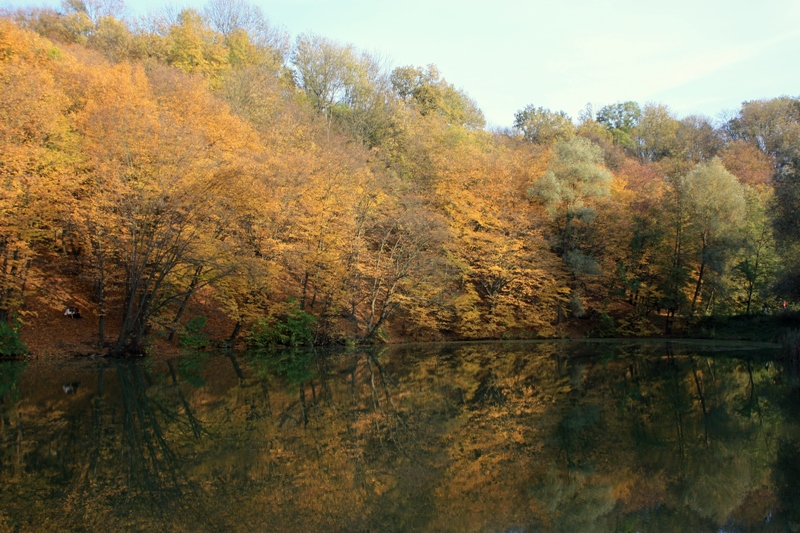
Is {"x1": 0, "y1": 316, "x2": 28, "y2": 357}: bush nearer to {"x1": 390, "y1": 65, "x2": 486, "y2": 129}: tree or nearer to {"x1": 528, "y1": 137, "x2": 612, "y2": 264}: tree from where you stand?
{"x1": 528, "y1": 137, "x2": 612, "y2": 264}: tree

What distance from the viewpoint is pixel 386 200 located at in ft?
102

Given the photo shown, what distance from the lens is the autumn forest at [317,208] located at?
21.7 m

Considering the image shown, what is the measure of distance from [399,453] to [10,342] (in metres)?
17.3

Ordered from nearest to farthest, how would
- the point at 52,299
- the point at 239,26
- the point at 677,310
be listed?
1. the point at 52,299
2. the point at 677,310
3. the point at 239,26

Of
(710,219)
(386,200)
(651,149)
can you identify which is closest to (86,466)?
(386,200)

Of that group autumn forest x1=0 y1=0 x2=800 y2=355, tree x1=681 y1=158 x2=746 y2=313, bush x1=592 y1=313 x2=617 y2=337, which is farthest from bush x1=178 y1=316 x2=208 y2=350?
tree x1=681 y1=158 x2=746 y2=313

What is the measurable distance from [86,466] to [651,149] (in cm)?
6204

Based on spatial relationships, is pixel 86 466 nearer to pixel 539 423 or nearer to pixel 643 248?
pixel 539 423

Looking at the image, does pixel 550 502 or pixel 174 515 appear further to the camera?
pixel 550 502

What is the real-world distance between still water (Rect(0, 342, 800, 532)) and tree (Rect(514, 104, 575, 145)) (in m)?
38.1

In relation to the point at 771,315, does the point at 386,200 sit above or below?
above

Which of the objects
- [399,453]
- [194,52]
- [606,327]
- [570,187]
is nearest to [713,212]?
[570,187]

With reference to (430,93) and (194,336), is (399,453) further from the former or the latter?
(430,93)

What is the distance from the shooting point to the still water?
653 cm
